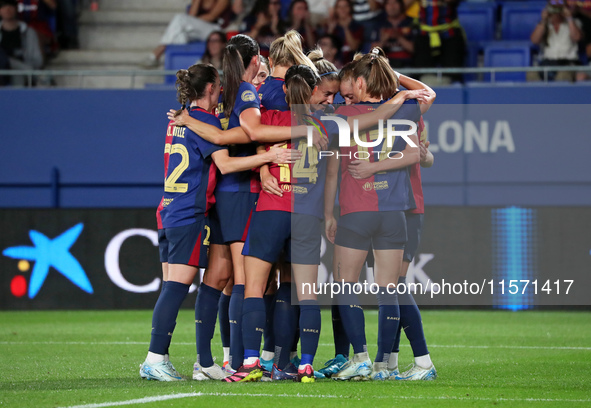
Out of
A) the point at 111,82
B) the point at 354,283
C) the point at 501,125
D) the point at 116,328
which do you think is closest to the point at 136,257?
the point at 116,328

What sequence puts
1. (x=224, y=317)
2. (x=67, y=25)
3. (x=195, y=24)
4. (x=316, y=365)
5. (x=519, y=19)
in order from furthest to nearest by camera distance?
(x=67, y=25) < (x=195, y=24) < (x=519, y=19) < (x=316, y=365) < (x=224, y=317)

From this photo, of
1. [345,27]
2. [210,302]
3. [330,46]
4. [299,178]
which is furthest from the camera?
[345,27]

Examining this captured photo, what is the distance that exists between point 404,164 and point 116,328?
470 cm

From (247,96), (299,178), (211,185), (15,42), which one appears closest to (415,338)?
(299,178)

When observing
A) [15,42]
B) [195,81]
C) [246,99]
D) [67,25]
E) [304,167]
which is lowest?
[304,167]

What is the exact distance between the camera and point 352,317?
5402mm

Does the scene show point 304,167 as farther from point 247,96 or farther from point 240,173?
point 247,96

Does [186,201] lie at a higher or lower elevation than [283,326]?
higher

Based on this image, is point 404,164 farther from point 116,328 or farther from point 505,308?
point 505,308

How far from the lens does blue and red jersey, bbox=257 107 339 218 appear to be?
532 cm

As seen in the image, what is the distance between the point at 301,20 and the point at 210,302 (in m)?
7.78

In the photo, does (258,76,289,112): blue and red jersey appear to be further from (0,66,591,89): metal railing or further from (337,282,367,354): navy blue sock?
(0,66,591,89): metal railing

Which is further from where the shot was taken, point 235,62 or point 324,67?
point 324,67

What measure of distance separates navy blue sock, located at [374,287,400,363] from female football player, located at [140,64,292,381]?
1063mm
